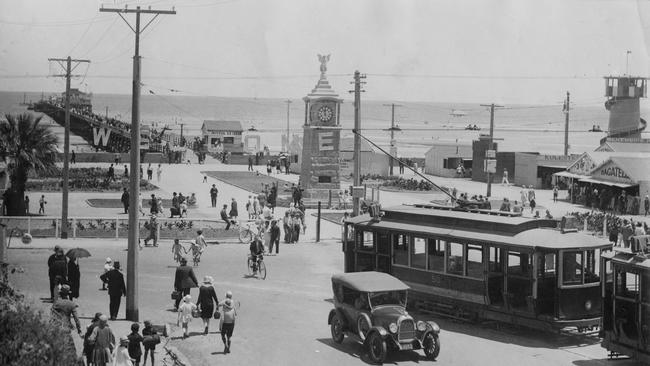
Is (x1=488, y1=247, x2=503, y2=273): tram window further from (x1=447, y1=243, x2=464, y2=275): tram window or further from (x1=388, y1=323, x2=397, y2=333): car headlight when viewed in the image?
(x1=388, y1=323, x2=397, y2=333): car headlight

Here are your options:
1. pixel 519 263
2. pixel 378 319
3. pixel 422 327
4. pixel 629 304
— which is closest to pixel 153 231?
pixel 519 263

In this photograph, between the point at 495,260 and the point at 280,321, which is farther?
the point at 280,321

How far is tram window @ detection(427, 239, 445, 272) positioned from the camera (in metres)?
21.4

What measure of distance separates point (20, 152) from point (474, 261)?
23.1 m

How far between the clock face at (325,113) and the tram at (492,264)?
25.0 metres

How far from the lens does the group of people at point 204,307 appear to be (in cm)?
1788

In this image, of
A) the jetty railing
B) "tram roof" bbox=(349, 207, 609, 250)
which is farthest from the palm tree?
"tram roof" bbox=(349, 207, 609, 250)

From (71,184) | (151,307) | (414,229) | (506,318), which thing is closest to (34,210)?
(71,184)

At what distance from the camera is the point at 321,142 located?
48.8m

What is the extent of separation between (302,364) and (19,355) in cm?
602

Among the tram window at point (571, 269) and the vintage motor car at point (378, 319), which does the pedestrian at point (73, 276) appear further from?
the tram window at point (571, 269)

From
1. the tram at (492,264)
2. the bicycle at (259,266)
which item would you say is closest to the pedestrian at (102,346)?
the tram at (492,264)

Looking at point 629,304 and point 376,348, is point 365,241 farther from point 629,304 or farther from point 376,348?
point 629,304

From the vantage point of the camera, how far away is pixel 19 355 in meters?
12.5
